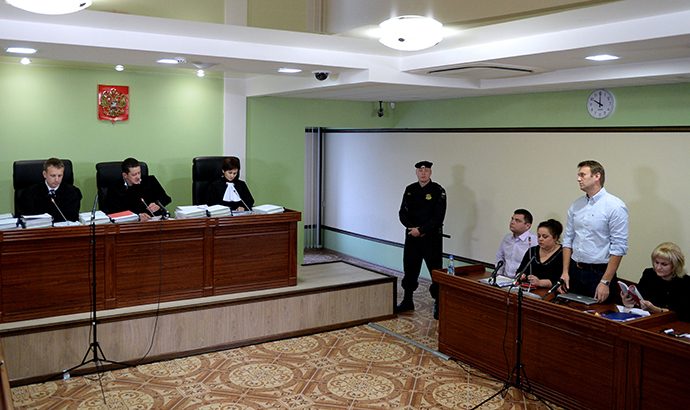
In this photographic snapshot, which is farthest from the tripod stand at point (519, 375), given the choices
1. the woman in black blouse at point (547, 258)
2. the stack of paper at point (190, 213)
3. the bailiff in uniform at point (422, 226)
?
the stack of paper at point (190, 213)

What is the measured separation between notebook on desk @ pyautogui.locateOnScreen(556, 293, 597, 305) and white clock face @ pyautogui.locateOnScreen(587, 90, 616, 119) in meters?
2.40

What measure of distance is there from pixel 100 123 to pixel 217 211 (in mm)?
2128

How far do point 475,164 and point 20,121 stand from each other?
5.18 m

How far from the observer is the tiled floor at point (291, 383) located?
4.34 meters

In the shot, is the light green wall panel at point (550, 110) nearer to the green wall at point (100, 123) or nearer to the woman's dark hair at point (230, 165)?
the green wall at point (100, 123)

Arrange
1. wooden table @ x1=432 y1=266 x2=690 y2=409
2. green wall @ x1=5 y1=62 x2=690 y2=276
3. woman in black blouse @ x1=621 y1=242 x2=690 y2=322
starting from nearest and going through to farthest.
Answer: wooden table @ x1=432 y1=266 x2=690 y2=409 < woman in black blouse @ x1=621 y1=242 x2=690 y2=322 < green wall @ x1=5 y1=62 x2=690 y2=276

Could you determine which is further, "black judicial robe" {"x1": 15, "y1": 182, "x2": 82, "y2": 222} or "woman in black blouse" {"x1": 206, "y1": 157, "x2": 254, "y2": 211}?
"woman in black blouse" {"x1": 206, "y1": 157, "x2": 254, "y2": 211}

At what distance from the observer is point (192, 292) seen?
17.9ft

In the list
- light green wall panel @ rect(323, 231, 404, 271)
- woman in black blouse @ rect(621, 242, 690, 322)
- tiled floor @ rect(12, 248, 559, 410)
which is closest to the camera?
woman in black blouse @ rect(621, 242, 690, 322)

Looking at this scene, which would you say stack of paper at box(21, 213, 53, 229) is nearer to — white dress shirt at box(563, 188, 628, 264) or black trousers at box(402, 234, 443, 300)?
black trousers at box(402, 234, 443, 300)

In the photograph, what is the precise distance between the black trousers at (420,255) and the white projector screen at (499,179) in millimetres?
1002

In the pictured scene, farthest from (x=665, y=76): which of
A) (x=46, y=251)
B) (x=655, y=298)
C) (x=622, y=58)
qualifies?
(x=46, y=251)

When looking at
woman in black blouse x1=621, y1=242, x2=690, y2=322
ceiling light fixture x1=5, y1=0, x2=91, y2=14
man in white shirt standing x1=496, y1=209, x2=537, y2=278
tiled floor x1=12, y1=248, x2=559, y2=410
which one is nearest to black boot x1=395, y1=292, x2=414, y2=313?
tiled floor x1=12, y1=248, x2=559, y2=410

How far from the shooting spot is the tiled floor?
434 centimetres
